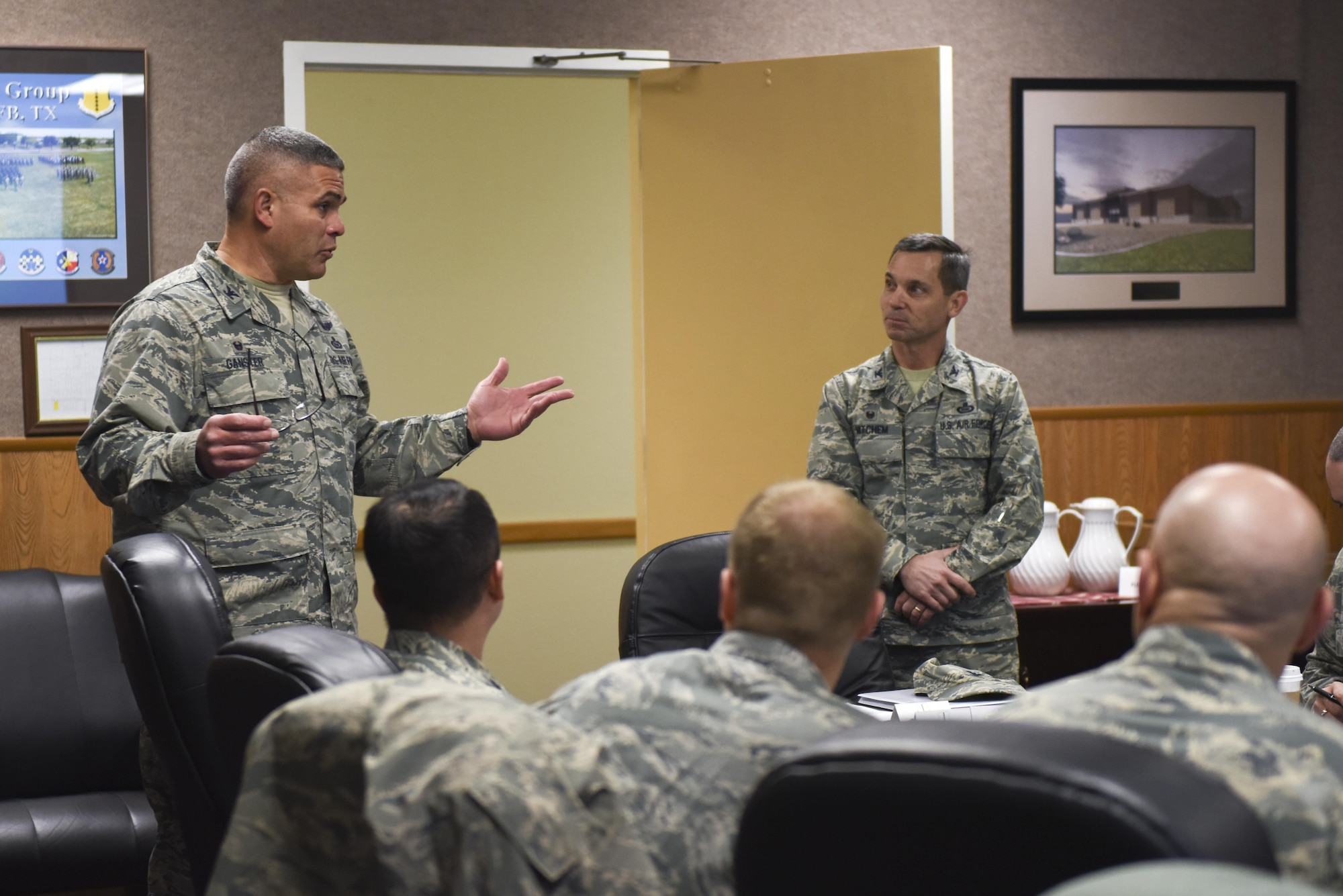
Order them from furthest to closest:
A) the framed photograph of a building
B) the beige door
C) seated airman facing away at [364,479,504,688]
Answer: the framed photograph of a building < the beige door < seated airman facing away at [364,479,504,688]

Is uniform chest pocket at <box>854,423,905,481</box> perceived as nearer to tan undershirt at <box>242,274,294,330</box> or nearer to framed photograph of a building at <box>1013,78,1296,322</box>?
tan undershirt at <box>242,274,294,330</box>

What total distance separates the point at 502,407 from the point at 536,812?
1.85m

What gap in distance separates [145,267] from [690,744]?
126 inches

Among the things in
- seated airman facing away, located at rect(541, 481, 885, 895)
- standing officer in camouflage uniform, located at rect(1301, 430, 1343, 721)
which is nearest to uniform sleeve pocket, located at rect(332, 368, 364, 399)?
seated airman facing away, located at rect(541, 481, 885, 895)

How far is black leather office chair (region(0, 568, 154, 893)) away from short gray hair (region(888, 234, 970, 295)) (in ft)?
7.08

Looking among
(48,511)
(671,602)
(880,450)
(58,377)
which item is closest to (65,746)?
(48,511)

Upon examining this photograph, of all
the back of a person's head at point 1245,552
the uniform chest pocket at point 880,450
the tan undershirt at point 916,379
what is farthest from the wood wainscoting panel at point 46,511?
the back of a person's head at point 1245,552

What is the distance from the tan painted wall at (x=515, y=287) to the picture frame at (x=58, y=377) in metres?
1.10

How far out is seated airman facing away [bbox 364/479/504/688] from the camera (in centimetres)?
151

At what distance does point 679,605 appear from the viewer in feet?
8.61

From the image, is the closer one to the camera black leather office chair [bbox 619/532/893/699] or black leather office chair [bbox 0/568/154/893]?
black leather office chair [bbox 619/532/893/699]

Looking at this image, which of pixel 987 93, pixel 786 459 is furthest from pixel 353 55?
pixel 987 93

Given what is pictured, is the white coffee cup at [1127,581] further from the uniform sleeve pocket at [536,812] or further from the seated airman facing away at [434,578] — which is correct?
the uniform sleeve pocket at [536,812]

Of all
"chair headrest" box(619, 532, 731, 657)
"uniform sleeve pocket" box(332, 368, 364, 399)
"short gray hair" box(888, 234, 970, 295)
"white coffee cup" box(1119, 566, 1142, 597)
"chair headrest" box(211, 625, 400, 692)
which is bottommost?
"white coffee cup" box(1119, 566, 1142, 597)
